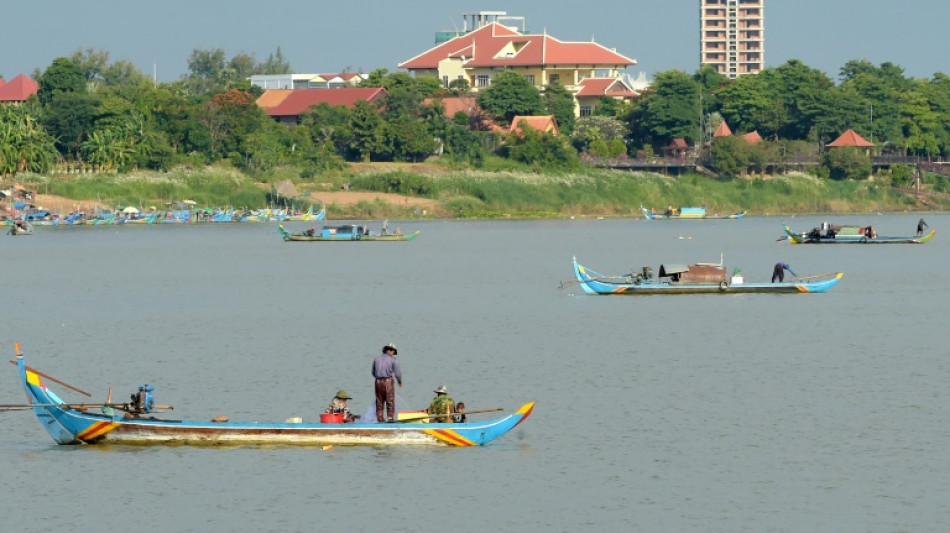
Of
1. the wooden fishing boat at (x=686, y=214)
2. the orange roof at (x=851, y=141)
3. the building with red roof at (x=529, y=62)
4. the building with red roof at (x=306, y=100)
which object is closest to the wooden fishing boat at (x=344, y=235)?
the wooden fishing boat at (x=686, y=214)

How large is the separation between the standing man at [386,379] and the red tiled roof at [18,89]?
140097 millimetres

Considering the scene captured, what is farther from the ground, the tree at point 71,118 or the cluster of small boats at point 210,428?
the tree at point 71,118

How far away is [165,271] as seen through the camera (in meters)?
88.7

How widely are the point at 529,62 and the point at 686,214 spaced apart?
4052 cm

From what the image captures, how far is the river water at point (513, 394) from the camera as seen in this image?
29547 mm

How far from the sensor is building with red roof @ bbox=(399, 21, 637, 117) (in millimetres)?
187625

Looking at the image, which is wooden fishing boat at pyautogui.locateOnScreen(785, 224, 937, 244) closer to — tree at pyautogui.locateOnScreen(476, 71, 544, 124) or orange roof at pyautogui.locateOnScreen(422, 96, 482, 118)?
tree at pyautogui.locateOnScreen(476, 71, 544, 124)

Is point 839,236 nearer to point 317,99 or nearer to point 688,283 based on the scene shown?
point 688,283

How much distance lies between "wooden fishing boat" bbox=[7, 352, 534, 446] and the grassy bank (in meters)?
107

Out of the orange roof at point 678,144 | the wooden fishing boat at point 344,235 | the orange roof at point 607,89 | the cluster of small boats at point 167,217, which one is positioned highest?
the orange roof at point 607,89

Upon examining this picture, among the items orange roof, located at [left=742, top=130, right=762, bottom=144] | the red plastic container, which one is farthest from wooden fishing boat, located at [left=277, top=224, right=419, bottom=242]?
the red plastic container

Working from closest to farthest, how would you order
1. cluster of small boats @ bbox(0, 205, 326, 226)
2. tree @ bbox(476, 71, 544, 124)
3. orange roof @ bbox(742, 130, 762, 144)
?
cluster of small boats @ bbox(0, 205, 326, 226) < orange roof @ bbox(742, 130, 762, 144) < tree @ bbox(476, 71, 544, 124)

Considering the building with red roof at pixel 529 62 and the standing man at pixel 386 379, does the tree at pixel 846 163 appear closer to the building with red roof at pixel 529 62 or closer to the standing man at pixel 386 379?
the building with red roof at pixel 529 62

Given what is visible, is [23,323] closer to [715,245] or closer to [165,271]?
[165,271]
